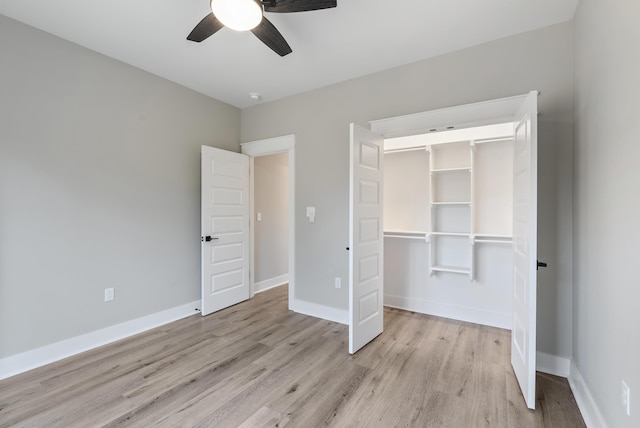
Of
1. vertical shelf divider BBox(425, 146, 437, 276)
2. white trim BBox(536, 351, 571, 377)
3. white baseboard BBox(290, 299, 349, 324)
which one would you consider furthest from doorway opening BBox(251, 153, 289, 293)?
white trim BBox(536, 351, 571, 377)

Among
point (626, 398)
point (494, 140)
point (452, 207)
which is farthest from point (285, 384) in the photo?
point (494, 140)

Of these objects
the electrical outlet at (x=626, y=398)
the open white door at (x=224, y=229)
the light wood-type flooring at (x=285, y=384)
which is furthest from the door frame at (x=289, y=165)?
the electrical outlet at (x=626, y=398)

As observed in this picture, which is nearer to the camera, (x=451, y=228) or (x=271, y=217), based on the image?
(x=451, y=228)

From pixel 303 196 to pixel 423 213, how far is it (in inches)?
61.7

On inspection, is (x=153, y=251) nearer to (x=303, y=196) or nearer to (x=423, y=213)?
(x=303, y=196)

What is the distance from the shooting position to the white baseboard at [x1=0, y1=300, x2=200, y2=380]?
7.61ft

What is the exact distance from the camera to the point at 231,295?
396cm

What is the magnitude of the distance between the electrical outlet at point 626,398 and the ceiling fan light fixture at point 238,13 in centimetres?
268

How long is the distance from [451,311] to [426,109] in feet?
7.68

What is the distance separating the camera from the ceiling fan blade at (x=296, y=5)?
173 cm

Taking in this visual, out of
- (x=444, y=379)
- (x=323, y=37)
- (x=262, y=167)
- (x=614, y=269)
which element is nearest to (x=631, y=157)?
(x=614, y=269)

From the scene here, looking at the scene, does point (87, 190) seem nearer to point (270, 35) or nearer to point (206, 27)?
point (206, 27)

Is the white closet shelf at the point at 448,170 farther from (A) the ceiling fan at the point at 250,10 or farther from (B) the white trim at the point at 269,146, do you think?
(A) the ceiling fan at the point at 250,10

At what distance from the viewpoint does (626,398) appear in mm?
1325
